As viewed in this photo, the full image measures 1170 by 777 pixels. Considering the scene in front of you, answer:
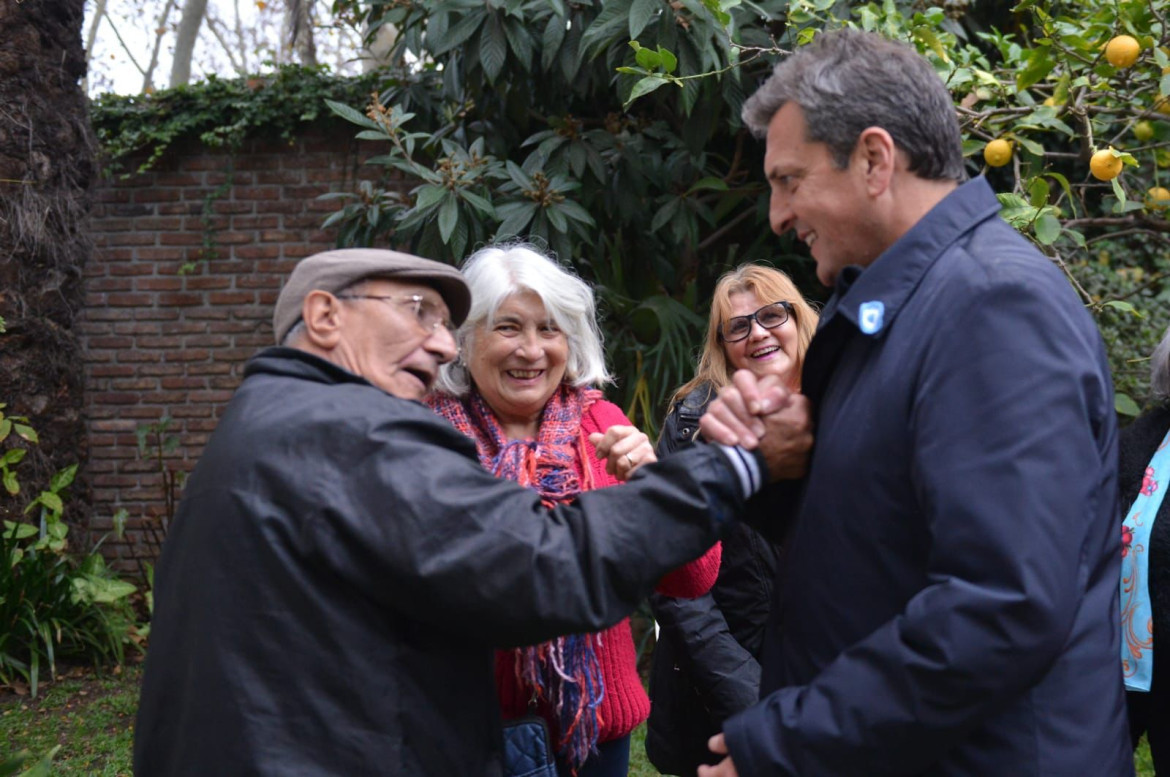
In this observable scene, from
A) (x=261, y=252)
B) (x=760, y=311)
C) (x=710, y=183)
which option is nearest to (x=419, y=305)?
(x=760, y=311)

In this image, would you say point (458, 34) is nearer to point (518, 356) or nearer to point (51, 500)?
point (518, 356)

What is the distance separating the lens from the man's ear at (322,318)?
5.63 feet

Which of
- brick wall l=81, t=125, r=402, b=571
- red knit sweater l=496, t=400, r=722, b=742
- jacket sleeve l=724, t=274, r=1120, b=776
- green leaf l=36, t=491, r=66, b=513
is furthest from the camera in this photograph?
brick wall l=81, t=125, r=402, b=571

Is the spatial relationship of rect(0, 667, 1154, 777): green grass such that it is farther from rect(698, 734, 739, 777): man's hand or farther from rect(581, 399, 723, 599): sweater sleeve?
rect(698, 734, 739, 777): man's hand

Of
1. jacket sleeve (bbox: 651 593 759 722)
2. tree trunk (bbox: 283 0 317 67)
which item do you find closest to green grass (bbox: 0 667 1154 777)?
jacket sleeve (bbox: 651 593 759 722)

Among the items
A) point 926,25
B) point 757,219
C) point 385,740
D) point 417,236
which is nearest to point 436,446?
point 385,740

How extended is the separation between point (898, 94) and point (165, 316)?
20.1 ft

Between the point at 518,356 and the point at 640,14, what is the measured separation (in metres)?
1.94

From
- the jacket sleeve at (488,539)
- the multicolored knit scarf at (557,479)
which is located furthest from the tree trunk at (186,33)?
the jacket sleeve at (488,539)

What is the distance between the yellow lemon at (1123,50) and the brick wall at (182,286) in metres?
4.71

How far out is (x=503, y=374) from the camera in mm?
2621

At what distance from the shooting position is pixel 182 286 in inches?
267

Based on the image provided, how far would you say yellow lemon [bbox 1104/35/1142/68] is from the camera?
3156 mm

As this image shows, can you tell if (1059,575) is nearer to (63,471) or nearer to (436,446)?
(436,446)
